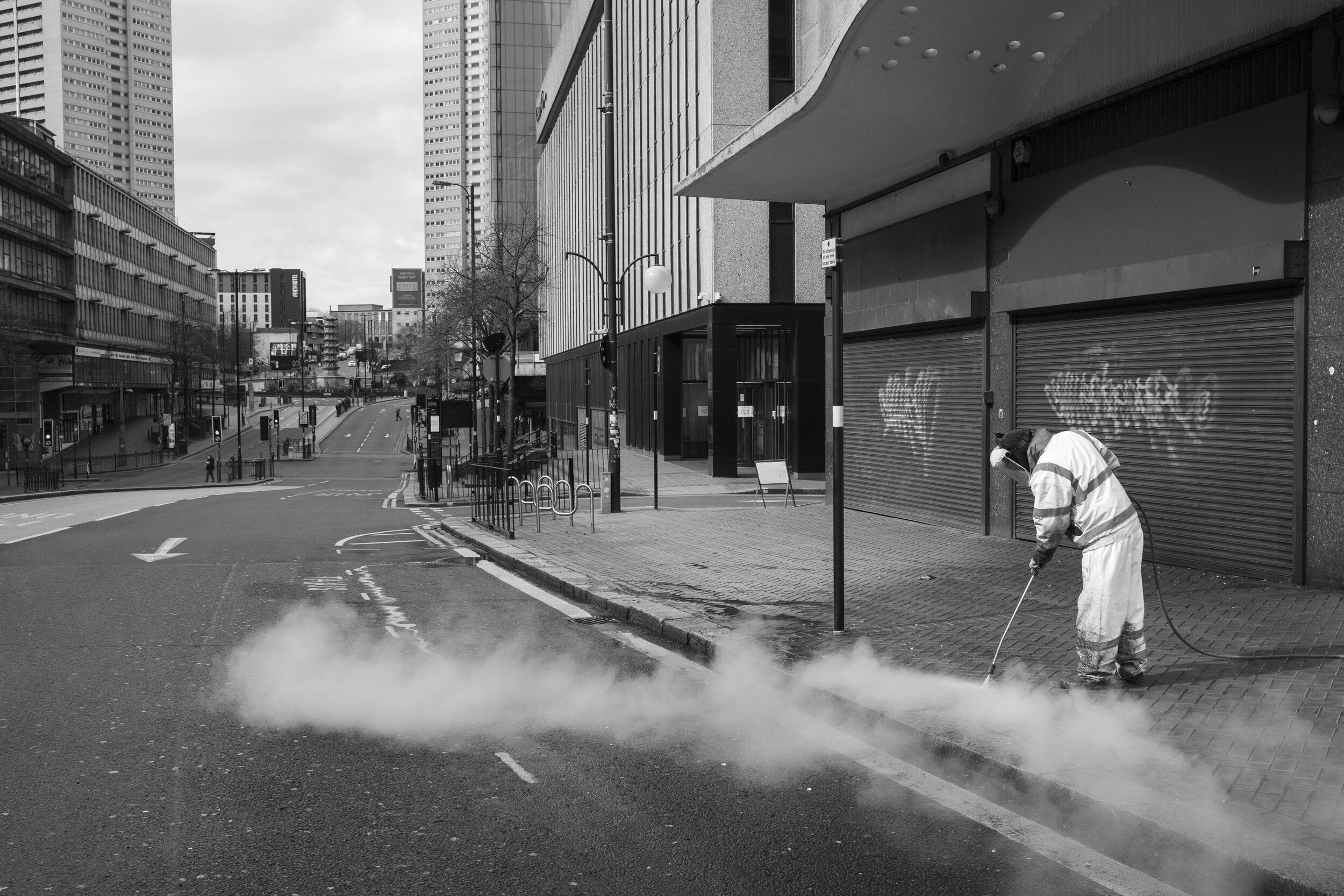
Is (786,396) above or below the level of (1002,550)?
above

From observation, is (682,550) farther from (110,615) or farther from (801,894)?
(801,894)

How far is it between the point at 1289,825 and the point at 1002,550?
27.7 feet

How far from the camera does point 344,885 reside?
13.3 ft

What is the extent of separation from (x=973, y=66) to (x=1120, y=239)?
241 cm

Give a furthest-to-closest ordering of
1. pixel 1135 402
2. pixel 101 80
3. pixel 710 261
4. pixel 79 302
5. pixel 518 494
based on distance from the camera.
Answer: pixel 101 80, pixel 79 302, pixel 710 261, pixel 518 494, pixel 1135 402

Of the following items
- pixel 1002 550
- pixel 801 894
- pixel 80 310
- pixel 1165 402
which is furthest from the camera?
pixel 80 310

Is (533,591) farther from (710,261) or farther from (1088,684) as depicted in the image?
(710,261)

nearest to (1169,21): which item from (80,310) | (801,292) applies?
(801,292)

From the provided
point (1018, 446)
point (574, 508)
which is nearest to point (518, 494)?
point (574, 508)

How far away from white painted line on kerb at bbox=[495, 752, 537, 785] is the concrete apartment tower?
593 feet

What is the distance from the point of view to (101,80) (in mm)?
180875

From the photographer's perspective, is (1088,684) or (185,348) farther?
(185,348)

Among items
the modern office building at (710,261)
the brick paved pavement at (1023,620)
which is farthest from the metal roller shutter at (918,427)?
the modern office building at (710,261)

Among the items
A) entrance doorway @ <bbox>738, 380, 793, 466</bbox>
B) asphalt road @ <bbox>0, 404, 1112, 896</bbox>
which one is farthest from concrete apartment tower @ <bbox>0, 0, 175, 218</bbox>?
asphalt road @ <bbox>0, 404, 1112, 896</bbox>
